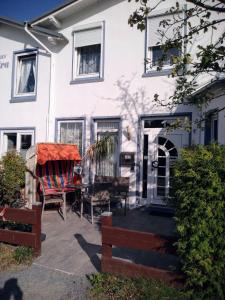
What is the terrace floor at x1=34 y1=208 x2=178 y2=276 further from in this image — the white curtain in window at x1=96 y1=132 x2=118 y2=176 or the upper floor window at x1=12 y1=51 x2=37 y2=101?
the upper floor window at x1=12 y1=51 x2=37 y2=101

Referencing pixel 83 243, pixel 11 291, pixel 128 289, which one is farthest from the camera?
pixel 83 243

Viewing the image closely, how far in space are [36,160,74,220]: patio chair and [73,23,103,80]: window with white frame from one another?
3.12 m

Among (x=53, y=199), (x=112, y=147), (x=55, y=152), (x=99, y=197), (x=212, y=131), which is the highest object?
(x=212, y=131)

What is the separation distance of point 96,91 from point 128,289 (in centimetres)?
731

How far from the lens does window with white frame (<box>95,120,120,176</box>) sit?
10.1m

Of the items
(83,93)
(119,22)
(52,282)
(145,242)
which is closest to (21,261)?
(52,282)

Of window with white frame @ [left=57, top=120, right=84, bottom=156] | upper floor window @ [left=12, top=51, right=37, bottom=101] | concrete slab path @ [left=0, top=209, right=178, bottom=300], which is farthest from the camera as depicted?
upper floor window @ [left=12, top=51, right=37, bottom=101]

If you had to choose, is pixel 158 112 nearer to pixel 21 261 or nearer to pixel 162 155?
pixel 162 155

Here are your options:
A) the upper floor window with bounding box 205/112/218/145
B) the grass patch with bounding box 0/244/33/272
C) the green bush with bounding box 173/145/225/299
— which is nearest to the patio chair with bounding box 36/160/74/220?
the grass patch with bounding box 0/244/33/272

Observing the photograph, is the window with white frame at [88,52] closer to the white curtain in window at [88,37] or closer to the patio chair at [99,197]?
the white curtain in window at [88,37]

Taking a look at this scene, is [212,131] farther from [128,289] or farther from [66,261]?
[128,289]

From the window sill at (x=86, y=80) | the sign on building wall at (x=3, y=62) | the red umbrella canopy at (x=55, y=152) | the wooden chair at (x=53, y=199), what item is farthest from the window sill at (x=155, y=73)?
the sign on building wall at (x=3, y=62)

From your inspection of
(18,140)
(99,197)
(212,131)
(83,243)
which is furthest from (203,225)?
(18,140)

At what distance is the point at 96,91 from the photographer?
34.1 feet
